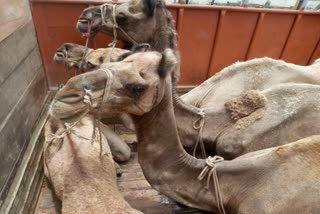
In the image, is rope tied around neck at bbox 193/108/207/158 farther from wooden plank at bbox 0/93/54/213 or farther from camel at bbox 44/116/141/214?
wooden plank at bbox 0/93/54/213

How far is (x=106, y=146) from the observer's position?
274 centimetres

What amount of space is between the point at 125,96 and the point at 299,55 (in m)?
4.16

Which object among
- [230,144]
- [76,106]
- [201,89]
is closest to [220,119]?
[230,144]

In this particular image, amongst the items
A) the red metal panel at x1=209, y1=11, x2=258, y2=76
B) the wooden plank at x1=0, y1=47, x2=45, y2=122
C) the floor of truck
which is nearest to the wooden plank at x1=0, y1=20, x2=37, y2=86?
the wooden plank at x1=0, y1=47, x2=45, y2=122

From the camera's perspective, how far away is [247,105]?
2455mm

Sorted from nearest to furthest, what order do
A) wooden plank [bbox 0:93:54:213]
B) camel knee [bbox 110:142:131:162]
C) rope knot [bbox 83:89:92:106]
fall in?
1. rope knot [bbox 83:89:92:106]
2. wooden plank [bbox 0:93:54:213]
3. camel knee [bbox 110:142:131:162]

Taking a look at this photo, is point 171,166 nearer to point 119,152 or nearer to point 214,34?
point 119,152

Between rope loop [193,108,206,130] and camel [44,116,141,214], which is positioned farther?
rope loop [193,108,206,130]

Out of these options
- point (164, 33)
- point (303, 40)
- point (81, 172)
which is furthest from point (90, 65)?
point (303, 40)

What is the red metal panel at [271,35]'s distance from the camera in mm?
4098

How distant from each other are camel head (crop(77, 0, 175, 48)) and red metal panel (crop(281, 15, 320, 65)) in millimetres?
2494

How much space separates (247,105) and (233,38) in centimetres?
205

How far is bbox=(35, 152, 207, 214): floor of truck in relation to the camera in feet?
8.25

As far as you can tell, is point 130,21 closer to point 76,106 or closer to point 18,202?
point 76,106
